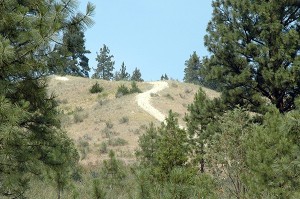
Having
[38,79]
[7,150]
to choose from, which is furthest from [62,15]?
[7,150]

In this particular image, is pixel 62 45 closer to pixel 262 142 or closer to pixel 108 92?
pixel 262 142

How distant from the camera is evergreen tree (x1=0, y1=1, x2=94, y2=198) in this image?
17.0ft

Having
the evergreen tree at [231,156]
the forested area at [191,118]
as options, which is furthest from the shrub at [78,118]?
the evergreen tree at [231,156]

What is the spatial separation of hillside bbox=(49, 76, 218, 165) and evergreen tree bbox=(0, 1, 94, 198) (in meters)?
22.8

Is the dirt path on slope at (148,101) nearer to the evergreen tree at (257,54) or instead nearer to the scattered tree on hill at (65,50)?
the evergreen tree at (257,54)

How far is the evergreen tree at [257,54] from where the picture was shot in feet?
55.1

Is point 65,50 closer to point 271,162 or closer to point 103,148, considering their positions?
point 271,162

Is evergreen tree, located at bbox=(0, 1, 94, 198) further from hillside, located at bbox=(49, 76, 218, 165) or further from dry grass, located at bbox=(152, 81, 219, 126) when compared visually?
dry grass, located at bbox=(152, 81, 219, 126)

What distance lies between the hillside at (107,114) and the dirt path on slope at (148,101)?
49 centimetres

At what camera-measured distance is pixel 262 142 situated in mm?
8805

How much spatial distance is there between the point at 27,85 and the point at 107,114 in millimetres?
40364

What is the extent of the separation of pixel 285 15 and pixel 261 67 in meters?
2.60

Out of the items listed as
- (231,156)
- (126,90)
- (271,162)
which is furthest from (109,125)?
(271,162)

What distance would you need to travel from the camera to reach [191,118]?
19141 millimetres
